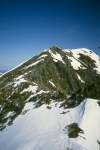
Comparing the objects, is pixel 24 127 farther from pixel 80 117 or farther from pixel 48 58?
pixel 48 58

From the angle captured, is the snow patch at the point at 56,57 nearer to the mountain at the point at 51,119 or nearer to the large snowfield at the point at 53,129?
the mountain at the point at 51,119

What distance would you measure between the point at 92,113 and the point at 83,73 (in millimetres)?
127000

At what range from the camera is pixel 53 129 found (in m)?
35.2

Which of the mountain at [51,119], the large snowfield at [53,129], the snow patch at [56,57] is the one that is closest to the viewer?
the large snowfield at [53,129]

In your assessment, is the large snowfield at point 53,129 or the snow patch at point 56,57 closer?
the large snowfield at point 53,129

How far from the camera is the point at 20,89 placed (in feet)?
219

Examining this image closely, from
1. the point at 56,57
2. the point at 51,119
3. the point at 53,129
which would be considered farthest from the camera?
the point at 56,57

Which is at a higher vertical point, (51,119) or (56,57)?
(56,57)

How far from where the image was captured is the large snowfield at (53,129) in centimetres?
3003

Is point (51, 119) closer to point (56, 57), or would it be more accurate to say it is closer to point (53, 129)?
point (53, 129)

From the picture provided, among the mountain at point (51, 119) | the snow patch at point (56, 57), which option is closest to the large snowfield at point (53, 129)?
the mountain at point (51, 119)

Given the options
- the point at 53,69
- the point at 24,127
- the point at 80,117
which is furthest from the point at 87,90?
the point at 53,69

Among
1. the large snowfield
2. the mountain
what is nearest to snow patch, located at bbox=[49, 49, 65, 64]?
the mountain

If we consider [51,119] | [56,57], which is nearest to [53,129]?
[51,119]
